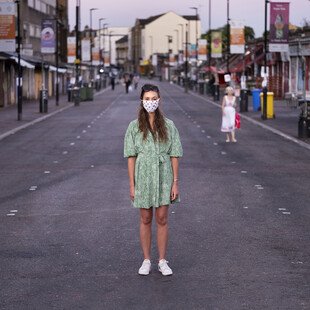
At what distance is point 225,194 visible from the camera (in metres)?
15.2

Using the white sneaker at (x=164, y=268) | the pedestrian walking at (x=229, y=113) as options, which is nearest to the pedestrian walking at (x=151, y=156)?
the white sneaker at (x=164, y=268)

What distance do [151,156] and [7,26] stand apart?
96.0 ft

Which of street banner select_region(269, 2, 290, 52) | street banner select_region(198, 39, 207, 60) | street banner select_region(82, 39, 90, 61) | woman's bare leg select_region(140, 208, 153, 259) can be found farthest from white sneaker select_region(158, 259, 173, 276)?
street banner select_region(198, 39, 207, 60)

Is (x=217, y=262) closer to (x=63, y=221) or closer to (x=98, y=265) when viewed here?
(x=98, y=265)

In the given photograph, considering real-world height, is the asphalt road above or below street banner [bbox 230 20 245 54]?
below

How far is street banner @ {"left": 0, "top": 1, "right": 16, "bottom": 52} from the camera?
36750 millimetres

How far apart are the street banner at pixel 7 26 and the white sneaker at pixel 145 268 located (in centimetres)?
2882

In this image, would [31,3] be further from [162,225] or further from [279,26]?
[162,225]

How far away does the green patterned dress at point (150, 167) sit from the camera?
8688mm

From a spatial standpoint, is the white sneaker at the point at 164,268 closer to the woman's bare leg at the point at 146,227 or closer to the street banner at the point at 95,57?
the woman's bare leg at the point at 146,227

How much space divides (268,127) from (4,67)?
23.3m

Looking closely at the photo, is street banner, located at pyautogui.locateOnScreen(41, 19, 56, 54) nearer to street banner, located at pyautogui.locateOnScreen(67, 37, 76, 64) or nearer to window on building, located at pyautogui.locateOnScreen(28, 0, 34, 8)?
street banner, located at pyautogui.locateOnScreen(67, 37, 76, 64)

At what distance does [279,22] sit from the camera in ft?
134

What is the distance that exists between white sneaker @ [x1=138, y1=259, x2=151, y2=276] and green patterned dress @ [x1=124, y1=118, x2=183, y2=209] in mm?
621
